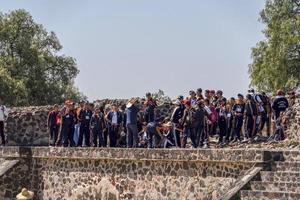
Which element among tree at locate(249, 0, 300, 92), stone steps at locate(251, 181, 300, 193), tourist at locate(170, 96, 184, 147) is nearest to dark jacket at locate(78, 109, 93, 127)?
tourist at locate(170, 96, 184, 147)

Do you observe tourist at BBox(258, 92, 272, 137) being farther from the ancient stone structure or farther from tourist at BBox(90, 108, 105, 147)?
the ancient stone structure

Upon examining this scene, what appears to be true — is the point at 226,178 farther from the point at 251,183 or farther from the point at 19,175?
the point at 19,175

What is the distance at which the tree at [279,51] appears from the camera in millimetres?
41875

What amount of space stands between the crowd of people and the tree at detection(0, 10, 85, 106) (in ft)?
70.6

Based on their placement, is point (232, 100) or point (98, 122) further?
point (98, 122)

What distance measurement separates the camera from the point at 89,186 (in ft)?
78.4

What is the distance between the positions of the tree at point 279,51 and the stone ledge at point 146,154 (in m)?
18.7

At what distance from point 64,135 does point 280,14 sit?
68.2 feet

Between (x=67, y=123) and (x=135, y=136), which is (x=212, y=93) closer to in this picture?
(x=135, y=136)

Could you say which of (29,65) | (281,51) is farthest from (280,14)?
(29,65)

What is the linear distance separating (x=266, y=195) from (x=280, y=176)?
0.75 m

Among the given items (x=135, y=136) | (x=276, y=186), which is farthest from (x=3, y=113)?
(x=276, y=186)

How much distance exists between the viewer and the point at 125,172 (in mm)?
22828

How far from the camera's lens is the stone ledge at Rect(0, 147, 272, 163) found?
19.3 m
